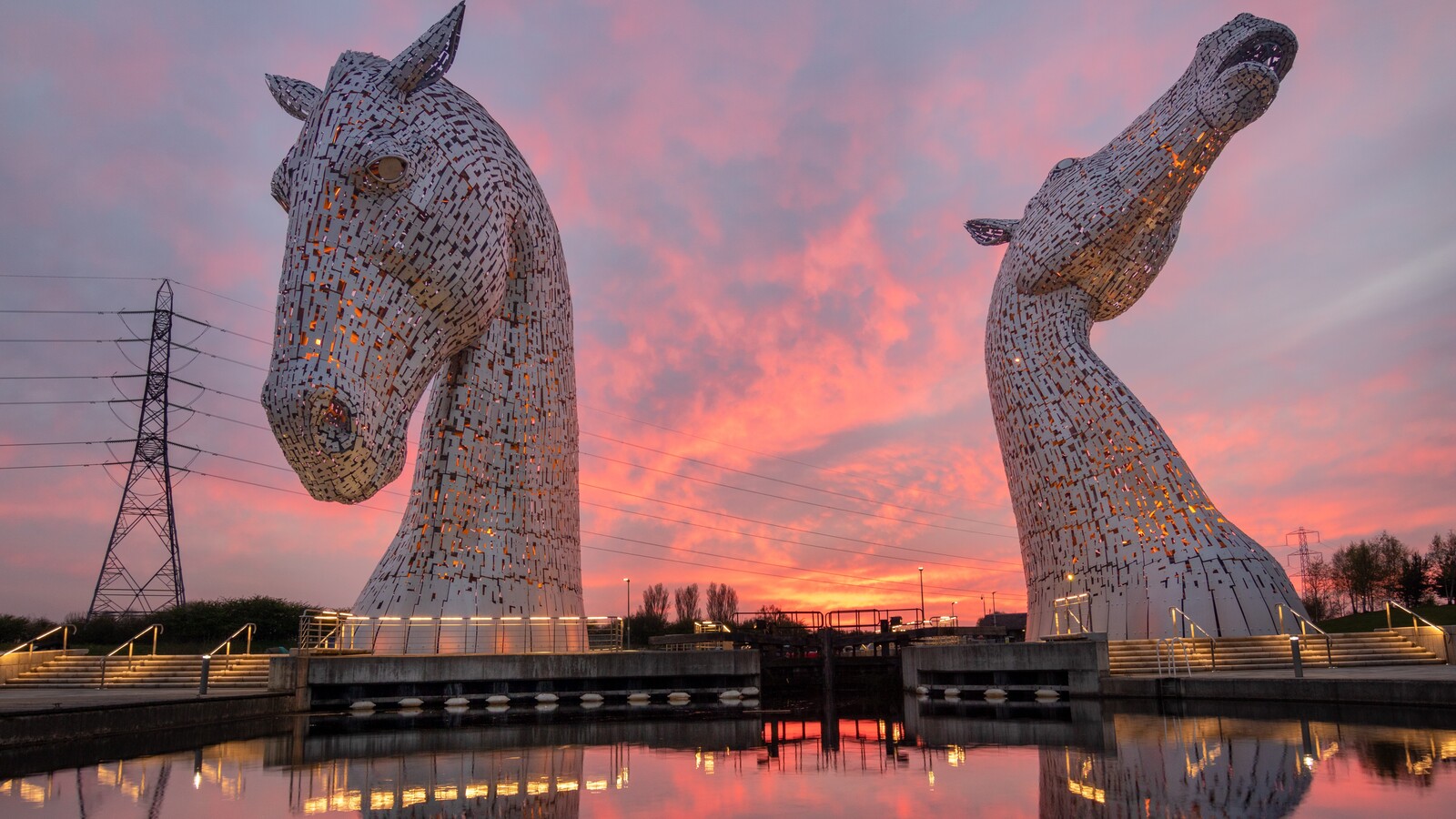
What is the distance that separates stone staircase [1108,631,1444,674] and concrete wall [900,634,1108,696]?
1.04m

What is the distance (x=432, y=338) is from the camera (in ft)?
54.1

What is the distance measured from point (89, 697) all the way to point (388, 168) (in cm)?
890

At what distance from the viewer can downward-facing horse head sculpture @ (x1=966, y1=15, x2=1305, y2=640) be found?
18141 millimetres

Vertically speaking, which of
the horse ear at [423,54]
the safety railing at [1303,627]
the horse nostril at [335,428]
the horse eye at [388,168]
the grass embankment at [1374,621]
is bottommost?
the grass embankment at [1374,621]

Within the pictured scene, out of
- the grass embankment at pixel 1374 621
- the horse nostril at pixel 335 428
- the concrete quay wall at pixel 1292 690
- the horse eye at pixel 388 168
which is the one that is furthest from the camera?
the grass embankment at pixel 1374 621

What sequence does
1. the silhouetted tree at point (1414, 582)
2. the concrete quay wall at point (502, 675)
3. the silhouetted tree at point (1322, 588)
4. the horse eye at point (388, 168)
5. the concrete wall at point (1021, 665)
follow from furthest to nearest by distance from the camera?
the silhouetted tree at point (1322, 588) → the silhouetted tree at point (1414, 582) → the concrete wall at point (1021, 665) → the concrete quay wall at point (502, 675) → the horse eye at point (388, 168)

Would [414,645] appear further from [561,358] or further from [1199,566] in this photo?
[1199,566]

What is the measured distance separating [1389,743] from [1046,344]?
13.4 meters

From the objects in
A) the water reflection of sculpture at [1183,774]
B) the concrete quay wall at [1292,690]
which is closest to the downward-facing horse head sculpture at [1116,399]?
the concrete quay wall at [1292,690]

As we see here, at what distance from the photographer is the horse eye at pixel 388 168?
596 inches

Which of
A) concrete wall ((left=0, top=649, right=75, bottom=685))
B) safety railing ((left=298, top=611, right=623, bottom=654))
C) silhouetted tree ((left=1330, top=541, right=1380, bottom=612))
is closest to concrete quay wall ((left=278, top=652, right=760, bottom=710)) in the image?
safety railing ((left=298, top=611, right=623, bottom=654))

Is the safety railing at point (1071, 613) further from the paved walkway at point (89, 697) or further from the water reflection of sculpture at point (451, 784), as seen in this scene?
the paved walkway at point (89, 697)

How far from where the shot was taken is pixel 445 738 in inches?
439

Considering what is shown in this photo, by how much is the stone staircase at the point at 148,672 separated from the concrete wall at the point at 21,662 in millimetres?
225
